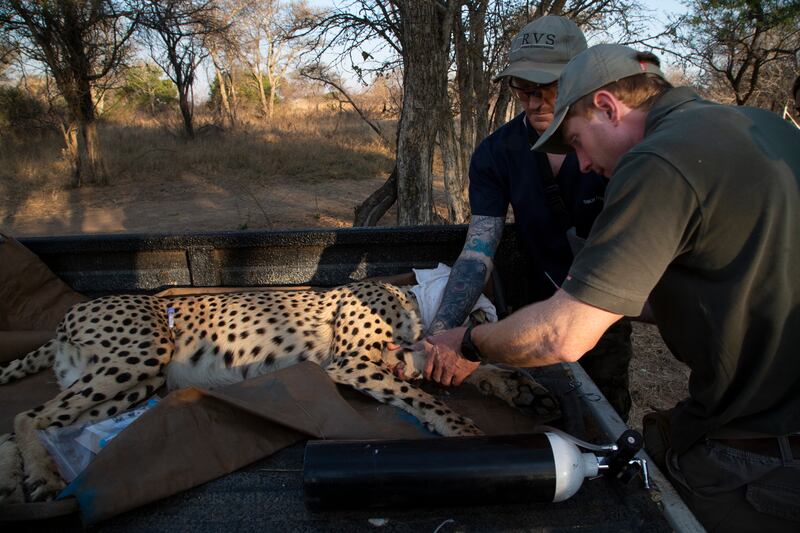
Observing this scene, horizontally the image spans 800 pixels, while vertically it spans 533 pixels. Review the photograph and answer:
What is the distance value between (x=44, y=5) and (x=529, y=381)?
1327 centimetres

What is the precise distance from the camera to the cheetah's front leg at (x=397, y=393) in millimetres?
2527

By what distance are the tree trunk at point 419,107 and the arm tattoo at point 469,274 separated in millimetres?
2729

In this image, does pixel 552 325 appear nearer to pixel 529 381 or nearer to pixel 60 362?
pixel 529 381

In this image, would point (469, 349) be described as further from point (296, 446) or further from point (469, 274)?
point (469, 274)

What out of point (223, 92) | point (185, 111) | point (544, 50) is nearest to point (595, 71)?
point (544, 50)

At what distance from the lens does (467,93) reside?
9953mm

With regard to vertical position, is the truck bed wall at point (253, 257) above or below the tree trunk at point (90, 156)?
below

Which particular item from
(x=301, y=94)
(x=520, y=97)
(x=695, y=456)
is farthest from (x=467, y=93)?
(x=301, y=94)

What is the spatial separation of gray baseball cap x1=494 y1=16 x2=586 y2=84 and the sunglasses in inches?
2.3

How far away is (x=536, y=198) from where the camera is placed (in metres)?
3.19

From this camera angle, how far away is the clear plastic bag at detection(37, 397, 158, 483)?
2.21 meters

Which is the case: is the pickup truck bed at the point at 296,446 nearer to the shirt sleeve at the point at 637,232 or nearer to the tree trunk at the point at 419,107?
the shirt sleeve at the point at 637,232

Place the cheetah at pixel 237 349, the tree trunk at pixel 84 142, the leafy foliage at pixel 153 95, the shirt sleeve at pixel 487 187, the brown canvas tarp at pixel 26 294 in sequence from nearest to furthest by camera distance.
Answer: the cheetah at pixel 237 349, the shirt sleeve at pixel 487 187, the brown canvas tarp at pixel 26 294, the tree trunk at pixel 84 142, the leafy foliage at pixel 153 95

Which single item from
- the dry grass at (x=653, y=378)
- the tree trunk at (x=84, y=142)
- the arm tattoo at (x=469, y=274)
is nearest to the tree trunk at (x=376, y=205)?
the dry grass at (x=653, y=378)
